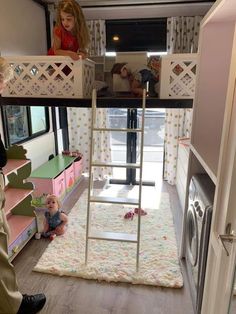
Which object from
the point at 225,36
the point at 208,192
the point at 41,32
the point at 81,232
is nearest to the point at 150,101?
the point at 225,36

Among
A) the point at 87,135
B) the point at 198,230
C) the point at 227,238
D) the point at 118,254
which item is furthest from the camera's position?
the point at 87,135

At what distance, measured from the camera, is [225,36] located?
5.97ft

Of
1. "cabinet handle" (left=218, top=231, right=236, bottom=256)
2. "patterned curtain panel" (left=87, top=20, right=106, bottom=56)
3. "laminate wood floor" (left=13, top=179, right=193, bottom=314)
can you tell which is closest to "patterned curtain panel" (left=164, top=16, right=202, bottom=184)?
"patterned curtain panel" (left=87, top=20, right=106, bottom=56)

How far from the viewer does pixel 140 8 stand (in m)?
3.33

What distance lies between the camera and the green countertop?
328cm

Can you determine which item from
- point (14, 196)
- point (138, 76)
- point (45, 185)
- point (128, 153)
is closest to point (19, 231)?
point (14, 196)

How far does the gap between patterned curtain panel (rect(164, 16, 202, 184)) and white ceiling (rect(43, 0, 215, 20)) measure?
3.8 inches

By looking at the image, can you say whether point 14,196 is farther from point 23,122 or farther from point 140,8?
point 140,8

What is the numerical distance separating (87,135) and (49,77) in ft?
6.71

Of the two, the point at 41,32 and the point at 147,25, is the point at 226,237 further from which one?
the point at 41,32

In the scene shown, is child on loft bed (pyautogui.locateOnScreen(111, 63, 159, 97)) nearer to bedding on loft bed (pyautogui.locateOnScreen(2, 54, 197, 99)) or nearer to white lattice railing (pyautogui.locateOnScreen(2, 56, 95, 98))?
bedding on loft bed (pyautogui.locateOnScreen(2, 54, 197, 99))

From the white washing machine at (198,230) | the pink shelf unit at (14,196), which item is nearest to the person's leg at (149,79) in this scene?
the white washing machine at (198,230)

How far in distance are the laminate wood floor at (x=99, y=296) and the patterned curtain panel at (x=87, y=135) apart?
2.26m

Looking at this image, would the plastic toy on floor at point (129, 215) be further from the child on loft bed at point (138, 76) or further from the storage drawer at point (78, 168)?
the child on loft bed at point (138, 76)
